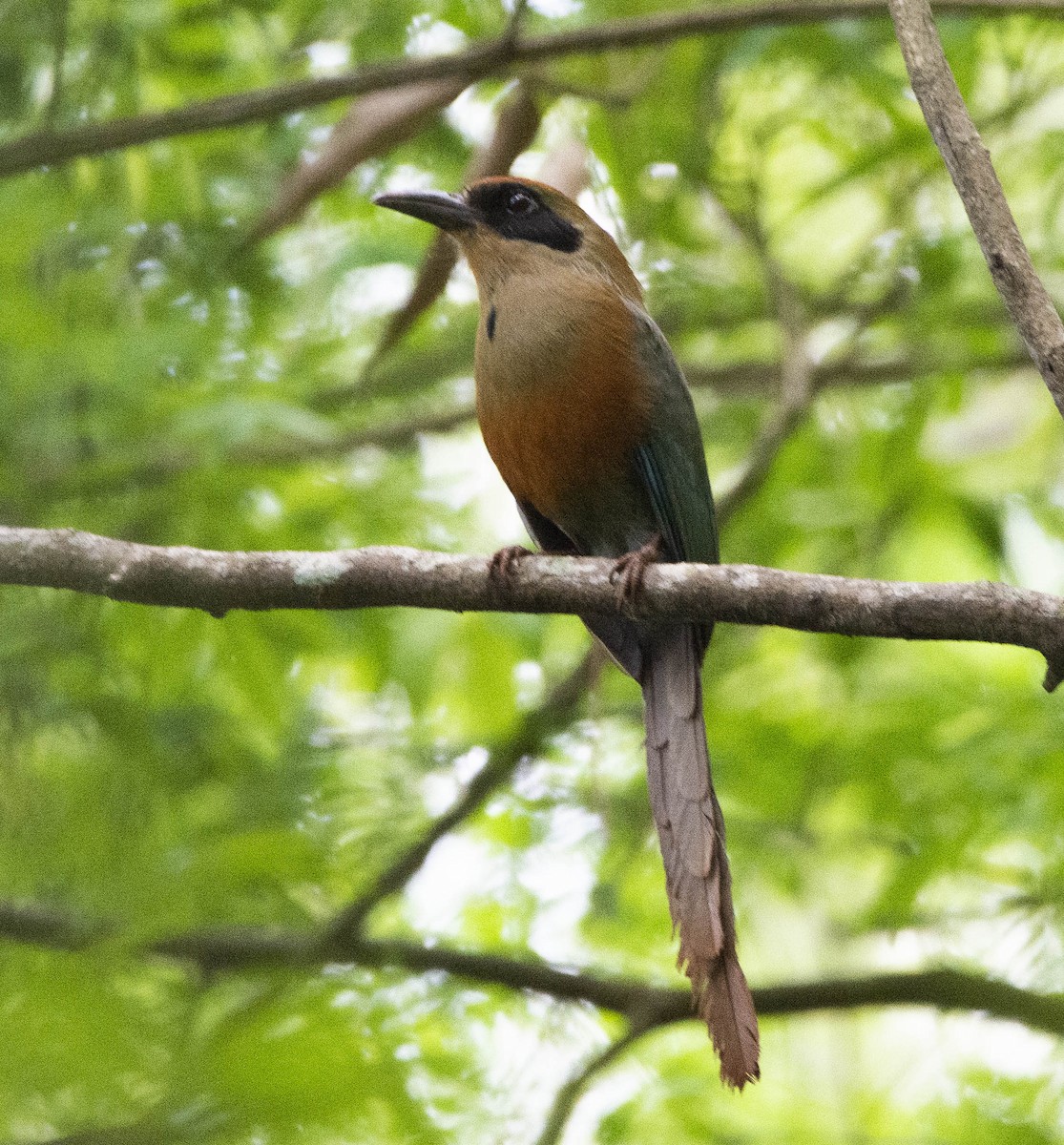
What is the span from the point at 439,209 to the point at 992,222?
2.00 meters

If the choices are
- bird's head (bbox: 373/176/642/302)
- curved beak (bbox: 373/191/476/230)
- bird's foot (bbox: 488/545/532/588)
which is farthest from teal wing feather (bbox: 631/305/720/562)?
bird's foot (bbox: 488/545/532/588)

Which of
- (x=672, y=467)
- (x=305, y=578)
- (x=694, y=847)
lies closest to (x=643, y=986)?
(x=694, y=847)

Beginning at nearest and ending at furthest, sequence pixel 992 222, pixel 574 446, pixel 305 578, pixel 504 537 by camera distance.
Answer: pixel 992 222 → pixel 305 578 → pixel 574 446 → pixel 504 537

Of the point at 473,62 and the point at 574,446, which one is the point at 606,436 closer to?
the point at 574,446

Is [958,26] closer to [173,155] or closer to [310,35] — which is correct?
[310,35]

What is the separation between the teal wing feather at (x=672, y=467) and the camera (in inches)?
146

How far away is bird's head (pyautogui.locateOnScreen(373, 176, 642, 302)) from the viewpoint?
13.1 feet

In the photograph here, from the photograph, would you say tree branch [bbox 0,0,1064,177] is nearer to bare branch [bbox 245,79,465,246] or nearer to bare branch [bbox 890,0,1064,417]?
bare branch [bbox 245,79,465,246]

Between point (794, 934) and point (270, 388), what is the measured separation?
125 inches

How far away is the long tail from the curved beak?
1301 mm

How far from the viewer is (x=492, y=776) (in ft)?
13.6

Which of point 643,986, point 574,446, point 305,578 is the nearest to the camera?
point 305,578

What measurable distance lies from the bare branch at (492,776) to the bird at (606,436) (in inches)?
15.8

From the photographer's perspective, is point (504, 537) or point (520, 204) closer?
point (520, 204)
